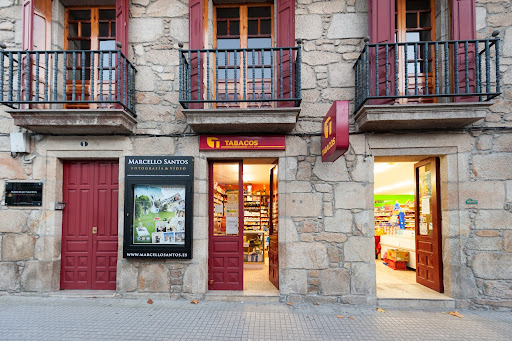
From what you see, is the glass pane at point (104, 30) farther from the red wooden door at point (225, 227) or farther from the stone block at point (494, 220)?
the stone block at point (494, 220)

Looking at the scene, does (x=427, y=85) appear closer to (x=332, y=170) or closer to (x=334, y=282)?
(x=332, y=170)

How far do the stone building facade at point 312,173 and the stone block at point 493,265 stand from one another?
0.02m

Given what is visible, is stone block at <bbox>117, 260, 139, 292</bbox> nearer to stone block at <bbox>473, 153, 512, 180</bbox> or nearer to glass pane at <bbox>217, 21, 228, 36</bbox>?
glass pane at <bbox>217, 21, 228, 36</bbox>

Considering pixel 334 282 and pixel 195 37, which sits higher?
pixel 195 37

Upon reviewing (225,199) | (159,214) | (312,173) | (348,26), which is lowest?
(159,214)

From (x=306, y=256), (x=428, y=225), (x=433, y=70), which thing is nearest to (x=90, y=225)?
(x=306, y=256)

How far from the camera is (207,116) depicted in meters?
5.59

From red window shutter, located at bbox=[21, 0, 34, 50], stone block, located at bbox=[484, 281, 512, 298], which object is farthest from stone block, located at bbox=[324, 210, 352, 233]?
red window shutter, located at bbox=[21, 0, 34, 50]

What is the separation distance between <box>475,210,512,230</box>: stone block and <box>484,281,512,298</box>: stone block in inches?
37.5

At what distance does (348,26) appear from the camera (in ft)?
19.9

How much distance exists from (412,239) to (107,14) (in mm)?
8789

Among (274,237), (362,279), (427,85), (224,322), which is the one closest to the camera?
(224,322)

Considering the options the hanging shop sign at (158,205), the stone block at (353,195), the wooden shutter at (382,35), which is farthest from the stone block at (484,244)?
the hanging shop sign at (158,205)

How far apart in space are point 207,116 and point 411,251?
625 cm
